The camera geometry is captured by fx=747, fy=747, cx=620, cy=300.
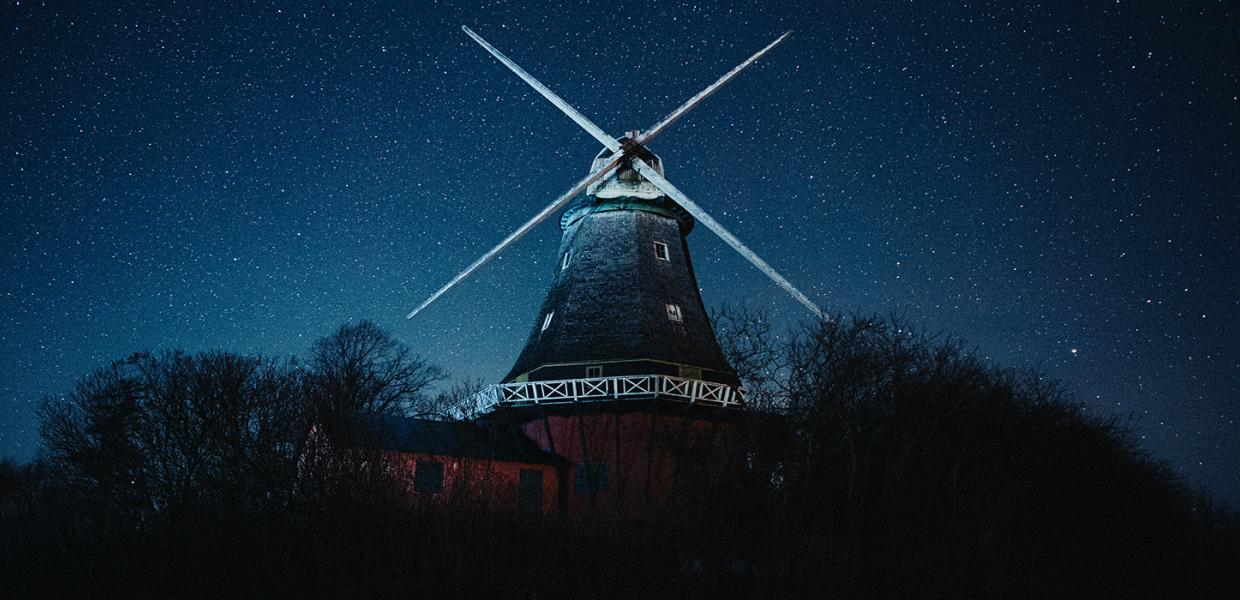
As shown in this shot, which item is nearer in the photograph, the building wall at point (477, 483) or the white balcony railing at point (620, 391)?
the building wall at point (477, 483)

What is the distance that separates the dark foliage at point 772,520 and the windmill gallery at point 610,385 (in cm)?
140

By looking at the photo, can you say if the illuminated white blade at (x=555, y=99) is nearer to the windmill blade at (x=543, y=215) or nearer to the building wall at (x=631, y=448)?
the windmill blade at (x=543, y=215)

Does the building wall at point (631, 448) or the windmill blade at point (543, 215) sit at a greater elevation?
the windmill blade at point (543, 215)

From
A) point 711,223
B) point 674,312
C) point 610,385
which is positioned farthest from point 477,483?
point 711,223

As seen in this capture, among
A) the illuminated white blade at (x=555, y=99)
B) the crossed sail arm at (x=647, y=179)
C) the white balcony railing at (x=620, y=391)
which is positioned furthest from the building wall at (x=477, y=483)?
the illuminated white blade at (x=555, y=99)

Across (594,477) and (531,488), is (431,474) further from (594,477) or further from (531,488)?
(594,477)

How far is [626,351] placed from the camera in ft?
67.8

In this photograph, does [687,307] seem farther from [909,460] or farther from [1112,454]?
[1112,454]

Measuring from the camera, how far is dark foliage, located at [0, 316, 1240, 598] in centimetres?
1241

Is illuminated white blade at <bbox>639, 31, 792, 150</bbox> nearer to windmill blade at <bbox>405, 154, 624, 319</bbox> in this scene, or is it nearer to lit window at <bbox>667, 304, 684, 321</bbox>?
windmill blade at <bbox>405, 154, 624, 319</bbox>

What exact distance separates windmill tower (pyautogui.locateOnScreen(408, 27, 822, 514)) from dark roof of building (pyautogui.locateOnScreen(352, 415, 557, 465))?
458 millimetres

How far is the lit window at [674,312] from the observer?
72.5ft

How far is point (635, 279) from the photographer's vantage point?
22.3m

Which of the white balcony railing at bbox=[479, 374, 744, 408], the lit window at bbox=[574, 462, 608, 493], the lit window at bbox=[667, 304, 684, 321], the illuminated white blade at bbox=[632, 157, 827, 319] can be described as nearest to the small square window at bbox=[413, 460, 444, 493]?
the white balcony railing at bbox=[479, 374, 744, 408]
